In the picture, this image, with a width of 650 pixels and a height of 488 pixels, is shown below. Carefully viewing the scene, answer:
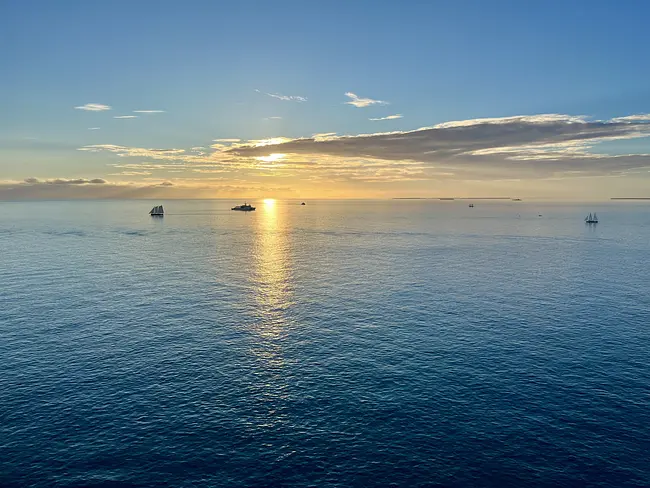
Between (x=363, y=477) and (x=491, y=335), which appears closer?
(x=363, y=477)

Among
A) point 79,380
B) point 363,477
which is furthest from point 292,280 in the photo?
point 363,477

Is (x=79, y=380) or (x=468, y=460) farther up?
(x=79, y=380)

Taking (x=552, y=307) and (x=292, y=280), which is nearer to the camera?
(x=552, y=307)

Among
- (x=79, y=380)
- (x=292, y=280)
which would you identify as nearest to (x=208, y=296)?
(x=292, y=280)

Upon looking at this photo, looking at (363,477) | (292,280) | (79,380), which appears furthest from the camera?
(292,280)

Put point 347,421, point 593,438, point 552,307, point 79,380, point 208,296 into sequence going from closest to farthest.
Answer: point 593,438, point 347,421, point 79,380, point 552,307, point 208,296

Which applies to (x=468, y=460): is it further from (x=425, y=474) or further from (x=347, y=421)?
(x=347, y=421)

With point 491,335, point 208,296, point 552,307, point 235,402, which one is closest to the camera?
point 235,402

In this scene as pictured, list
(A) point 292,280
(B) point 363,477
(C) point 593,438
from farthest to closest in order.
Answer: (A) point 292,280, (C) point 593,438, (B) point 363,477

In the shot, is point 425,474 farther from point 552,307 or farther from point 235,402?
point 552,307
